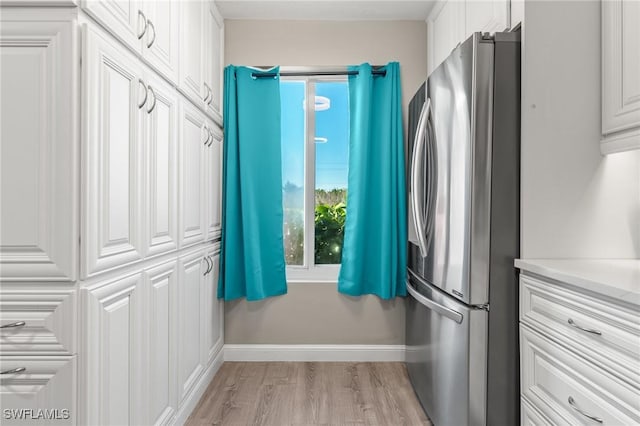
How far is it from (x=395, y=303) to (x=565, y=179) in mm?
1663

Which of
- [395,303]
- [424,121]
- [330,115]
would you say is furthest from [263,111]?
[395,303]

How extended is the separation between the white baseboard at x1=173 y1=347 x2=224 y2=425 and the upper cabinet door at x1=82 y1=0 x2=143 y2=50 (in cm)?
173

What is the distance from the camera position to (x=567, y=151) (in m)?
1.64

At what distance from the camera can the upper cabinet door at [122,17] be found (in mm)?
1241

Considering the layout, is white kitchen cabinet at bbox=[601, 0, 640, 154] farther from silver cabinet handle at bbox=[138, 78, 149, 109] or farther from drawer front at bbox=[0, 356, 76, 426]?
drawer front at bbox=[0, 356, 76, 426]

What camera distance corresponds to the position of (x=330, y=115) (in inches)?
123

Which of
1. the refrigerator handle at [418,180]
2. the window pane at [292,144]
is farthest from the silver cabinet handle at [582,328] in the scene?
the window pane at [292,144]

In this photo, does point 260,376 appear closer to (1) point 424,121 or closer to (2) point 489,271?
(2) point 489,271

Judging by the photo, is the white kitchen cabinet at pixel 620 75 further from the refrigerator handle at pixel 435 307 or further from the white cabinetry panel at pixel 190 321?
the white cabinetry panel at pixel 190 321

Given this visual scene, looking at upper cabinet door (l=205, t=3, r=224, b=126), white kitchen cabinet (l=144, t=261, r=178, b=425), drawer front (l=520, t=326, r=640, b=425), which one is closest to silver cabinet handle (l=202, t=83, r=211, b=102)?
upper cabinet door (l=205, t=3, r=224, b=126)

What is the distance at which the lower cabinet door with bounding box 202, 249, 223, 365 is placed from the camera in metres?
2.54

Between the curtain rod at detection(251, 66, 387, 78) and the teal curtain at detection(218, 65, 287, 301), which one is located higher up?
the curtain rod at detection(251, 66, 387, 78)

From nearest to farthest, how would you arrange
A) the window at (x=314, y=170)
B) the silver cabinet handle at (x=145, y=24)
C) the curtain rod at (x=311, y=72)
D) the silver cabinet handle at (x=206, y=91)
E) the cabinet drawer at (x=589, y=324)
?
the cabinet drawer at (x=589, y=324) → the silver cabinet handle at (x=145, y=24) → the silver cabinet handle at (x=206, y=91) → the curtain rod at (x=311, y=72) → the window at (x=314, y=170)

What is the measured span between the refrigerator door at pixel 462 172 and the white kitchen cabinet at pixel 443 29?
498 mm
